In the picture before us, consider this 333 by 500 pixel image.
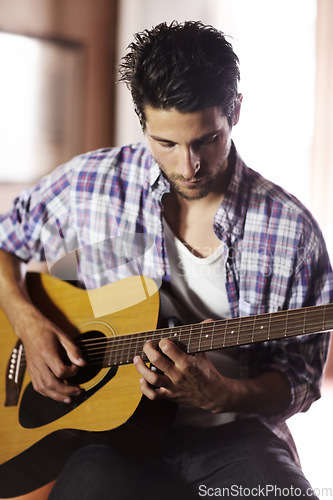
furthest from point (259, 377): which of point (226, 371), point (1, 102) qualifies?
point (1, 102)

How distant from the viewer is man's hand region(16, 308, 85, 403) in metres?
1.00

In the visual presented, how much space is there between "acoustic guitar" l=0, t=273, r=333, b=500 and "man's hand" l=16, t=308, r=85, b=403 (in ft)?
0.06

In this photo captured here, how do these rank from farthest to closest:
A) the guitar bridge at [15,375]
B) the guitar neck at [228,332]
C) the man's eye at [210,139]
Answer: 1. the guitar bridge at [15,375]
2. the man's eye at [210,139]
3. the guitar neck at [228,332]

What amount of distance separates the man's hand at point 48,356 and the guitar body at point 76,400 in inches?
0.8

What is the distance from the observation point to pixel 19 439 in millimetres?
1044

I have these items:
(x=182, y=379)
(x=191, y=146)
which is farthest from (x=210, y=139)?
(x=182, y=379)

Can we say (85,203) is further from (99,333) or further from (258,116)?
(258,116)

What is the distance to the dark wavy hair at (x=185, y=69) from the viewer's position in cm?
88

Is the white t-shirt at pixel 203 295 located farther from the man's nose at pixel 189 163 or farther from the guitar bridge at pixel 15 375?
the guitar bridge at pixel 15 375

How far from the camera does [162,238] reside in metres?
1.02

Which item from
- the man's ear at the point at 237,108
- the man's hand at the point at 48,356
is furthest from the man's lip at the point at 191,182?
the man's hand at the point at 48,356

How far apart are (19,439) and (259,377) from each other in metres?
0.49

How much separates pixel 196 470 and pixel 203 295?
0.32 metres

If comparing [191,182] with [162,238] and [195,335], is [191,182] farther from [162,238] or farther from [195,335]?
[195,335]
